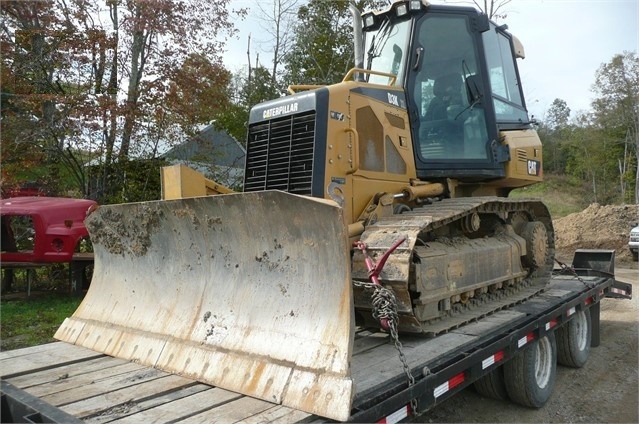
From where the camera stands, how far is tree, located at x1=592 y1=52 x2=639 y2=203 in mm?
34188

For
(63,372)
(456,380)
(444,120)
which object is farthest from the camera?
(444,120)

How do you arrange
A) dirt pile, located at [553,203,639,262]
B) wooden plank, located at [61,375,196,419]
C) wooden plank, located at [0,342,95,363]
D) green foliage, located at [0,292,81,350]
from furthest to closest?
dirt pile, located at [553,203,639,262] < green foliage, located at [0,292,81,350] < wooden plank, located at [0,342,95,363] < wooden plank, located at [61,375,196,419]

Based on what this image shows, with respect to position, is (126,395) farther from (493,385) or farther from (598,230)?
(598,230)

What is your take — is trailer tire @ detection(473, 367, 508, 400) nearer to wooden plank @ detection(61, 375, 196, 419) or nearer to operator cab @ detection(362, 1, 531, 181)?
operator cab @ detection(362, 1, 531, 181)

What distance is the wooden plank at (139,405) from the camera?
2580mm

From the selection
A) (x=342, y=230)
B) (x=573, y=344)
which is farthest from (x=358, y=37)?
(x=573, y=344)

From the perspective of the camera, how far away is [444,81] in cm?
530

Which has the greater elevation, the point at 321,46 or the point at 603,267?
the point at 321,46

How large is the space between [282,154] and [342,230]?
1838mm

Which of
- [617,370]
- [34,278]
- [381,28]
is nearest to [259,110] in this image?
[381,28]

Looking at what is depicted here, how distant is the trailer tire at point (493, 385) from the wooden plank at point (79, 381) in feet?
9.22

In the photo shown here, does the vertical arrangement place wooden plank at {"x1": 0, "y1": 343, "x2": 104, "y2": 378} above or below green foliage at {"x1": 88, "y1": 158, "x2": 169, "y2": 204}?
below

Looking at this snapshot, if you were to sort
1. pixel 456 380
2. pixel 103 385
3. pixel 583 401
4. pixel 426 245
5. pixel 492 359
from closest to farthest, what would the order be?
1. pixel 103 385
2. pixel 456 380
3. pixel 492 359
4. pixel 426 245
5. pixel 583 401

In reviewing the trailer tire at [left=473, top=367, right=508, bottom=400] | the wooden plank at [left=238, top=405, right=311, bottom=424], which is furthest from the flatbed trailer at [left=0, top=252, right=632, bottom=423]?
the trailer tire at [left=473, top=367, right=508, bottom=400]
